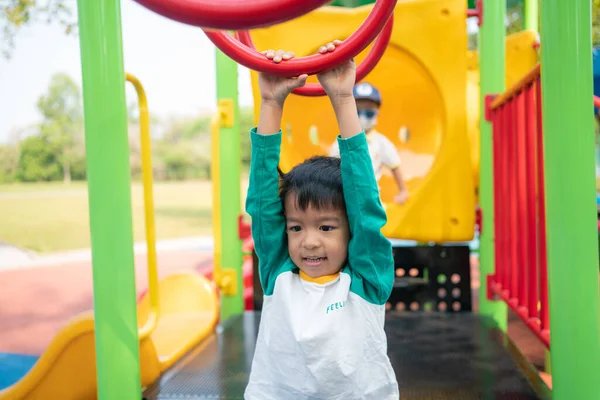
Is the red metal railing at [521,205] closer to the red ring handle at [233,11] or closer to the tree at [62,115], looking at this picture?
the red ring handle at [233,11]

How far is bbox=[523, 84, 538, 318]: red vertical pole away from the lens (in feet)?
6.76

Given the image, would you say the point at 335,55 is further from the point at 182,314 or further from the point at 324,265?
the point at 182,314

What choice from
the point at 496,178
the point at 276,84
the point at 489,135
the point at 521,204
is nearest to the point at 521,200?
the point at 521,204

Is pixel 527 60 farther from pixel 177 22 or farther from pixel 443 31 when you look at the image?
pixel 177 22

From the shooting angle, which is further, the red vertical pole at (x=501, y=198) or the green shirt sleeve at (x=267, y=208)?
the red vertical pole at (x=501, y=198)

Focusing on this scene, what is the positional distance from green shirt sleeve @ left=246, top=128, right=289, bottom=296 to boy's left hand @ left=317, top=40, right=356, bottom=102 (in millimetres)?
156

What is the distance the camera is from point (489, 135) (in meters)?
2.89

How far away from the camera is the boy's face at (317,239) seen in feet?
4.02

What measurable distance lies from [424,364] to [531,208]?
735 mm

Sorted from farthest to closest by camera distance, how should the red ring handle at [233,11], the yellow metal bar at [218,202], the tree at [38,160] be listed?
the tree at [38,160], the yellow metal bar at [218,202], the red ring handle at [233,11]

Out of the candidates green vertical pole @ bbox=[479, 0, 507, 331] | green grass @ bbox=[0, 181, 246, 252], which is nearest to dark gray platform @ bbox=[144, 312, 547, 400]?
green vertical pole @ bbox=[479, 0, 507, 331]

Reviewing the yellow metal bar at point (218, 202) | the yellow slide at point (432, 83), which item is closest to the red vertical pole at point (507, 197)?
the yellow slide at point (432, 83)

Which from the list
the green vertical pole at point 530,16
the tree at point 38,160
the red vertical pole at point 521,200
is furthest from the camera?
the tree at point 38,160

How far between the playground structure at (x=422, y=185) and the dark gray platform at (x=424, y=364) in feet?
0.18
